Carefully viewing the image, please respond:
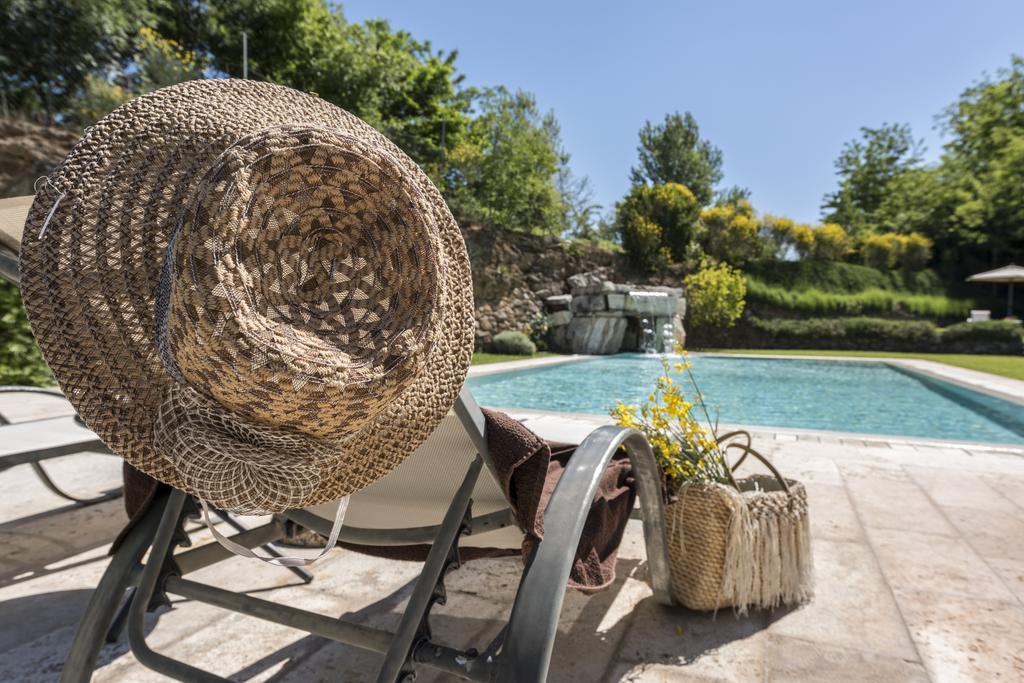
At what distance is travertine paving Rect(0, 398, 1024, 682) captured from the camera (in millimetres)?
1404

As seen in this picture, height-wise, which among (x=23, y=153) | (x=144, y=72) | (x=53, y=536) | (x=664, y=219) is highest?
(x=144, y=72)

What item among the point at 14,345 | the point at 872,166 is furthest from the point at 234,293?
the point at 872,166

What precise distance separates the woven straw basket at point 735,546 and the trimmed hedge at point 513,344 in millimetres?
11016

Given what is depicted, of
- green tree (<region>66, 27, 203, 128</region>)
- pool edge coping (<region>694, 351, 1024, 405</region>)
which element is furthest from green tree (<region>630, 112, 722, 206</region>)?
green tree (<region>66, 27, 203, 128</region>)

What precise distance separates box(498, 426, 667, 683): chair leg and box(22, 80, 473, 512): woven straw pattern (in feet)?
1.23

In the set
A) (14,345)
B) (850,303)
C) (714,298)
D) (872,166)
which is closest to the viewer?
(14,345)

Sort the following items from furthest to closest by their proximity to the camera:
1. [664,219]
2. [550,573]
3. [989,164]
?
[989,164]
[664,219]
[550,573]

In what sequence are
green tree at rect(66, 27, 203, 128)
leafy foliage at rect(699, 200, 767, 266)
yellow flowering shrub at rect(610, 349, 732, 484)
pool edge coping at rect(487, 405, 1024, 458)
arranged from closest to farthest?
yellow flowering shrub at rect(610, 349, 732, 484)
pool edge coping at rect(487, 405, 1024, 458)
green tree at rect(66, 27, 203, 128)
leafy foliage at rect(699, 200, 767, 266)

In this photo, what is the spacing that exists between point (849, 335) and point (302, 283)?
1986 cm

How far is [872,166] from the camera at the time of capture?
92.9 ft

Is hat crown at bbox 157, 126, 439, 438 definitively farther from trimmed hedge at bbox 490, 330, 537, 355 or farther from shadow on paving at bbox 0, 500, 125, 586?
trimmed hedge at bbox 490, 330, 537, 355

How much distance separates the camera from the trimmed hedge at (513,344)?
41.7 ft

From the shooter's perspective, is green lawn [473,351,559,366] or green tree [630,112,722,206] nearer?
green lawn [473,351,559,366]

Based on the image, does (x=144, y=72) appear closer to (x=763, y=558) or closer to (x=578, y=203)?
(x=763, y=558)
